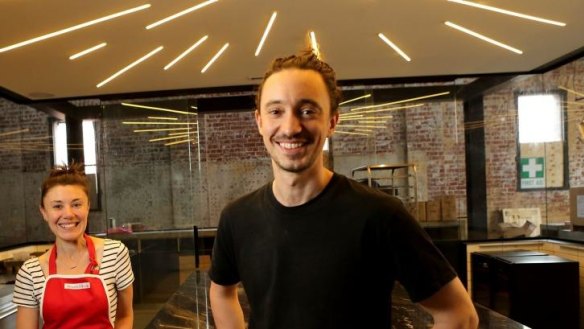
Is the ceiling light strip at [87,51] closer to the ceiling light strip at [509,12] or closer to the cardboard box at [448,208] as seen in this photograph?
the ceiling light strip at [509,12]

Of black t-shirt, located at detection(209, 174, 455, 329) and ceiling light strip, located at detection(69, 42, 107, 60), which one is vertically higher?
ceiling light strip, located at detection(69, 42, 107, 60)

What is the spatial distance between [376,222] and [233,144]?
15.2 ft

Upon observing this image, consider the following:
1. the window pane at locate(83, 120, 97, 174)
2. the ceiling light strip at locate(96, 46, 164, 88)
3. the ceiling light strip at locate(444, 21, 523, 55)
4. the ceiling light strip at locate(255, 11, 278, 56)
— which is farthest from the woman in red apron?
the window pane at locate(83, 120, 97, 174)

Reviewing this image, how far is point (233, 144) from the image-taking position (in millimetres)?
5441

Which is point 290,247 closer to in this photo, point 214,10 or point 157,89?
point 214,10

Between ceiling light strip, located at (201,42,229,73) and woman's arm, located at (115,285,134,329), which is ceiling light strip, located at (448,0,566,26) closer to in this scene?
ceiling light strip, located at (201,42,229,73)

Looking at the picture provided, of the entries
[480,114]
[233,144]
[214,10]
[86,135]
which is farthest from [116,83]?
[480,114]

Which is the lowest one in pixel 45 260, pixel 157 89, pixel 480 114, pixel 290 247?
pixel 45 260

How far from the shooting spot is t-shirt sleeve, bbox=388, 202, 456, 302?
2.88ft

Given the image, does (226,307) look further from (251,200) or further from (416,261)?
(416,261)

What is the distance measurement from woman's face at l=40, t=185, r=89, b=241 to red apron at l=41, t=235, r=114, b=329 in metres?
0.12

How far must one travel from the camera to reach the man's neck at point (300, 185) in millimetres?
953

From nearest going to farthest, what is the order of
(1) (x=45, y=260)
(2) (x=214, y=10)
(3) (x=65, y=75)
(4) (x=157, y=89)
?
(1) (x=45, y=260), (2) (x=214, y=10), (3) (x=65, y=75), (4) (x=157, y=89)

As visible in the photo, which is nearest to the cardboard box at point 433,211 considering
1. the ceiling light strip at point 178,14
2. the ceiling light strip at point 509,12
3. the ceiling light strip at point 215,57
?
the ceiling light strip at point 509,12
